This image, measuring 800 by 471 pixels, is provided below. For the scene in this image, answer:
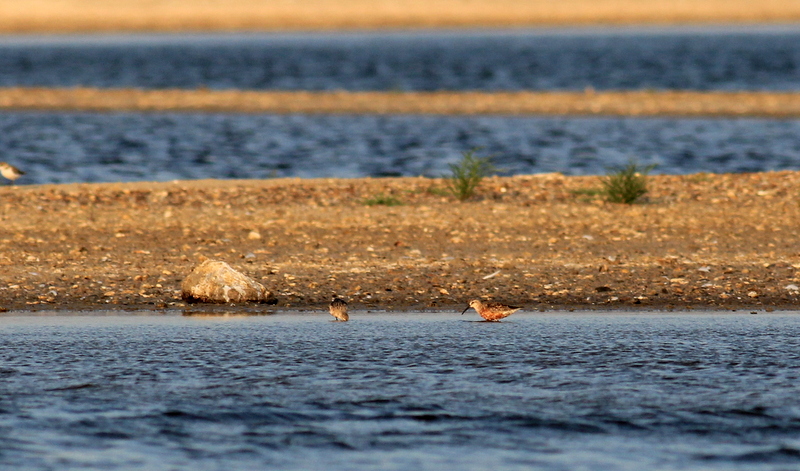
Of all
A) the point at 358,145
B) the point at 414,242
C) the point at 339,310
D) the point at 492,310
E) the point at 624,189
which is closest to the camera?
the point at 339,310

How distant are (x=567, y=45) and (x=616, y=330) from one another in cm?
8023

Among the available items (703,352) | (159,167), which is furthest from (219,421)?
(159,167)

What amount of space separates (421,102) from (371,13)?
8754cm

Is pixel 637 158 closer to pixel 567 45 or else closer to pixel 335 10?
pixel 567 45

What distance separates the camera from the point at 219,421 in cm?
732

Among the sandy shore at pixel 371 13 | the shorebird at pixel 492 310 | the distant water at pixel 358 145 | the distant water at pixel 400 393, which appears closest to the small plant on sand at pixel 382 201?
the distant water at pixel 358 145

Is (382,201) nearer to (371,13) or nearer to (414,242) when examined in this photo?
(414,242)

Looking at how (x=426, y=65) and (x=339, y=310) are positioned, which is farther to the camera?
(x=426, y=65)

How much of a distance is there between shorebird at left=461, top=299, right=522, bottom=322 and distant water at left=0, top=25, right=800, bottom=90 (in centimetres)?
3373

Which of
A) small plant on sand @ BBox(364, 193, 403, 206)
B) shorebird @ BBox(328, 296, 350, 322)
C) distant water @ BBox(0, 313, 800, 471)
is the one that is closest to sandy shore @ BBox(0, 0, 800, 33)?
small plant on sand @ BBox(364, 193, 403, 206)

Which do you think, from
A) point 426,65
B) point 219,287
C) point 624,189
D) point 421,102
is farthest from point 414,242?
point 426,65

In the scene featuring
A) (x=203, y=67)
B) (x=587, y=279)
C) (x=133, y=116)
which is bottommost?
(x=587, y=279)

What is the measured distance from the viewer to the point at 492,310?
10305mm

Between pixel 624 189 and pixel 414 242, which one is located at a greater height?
pixel 624 189
